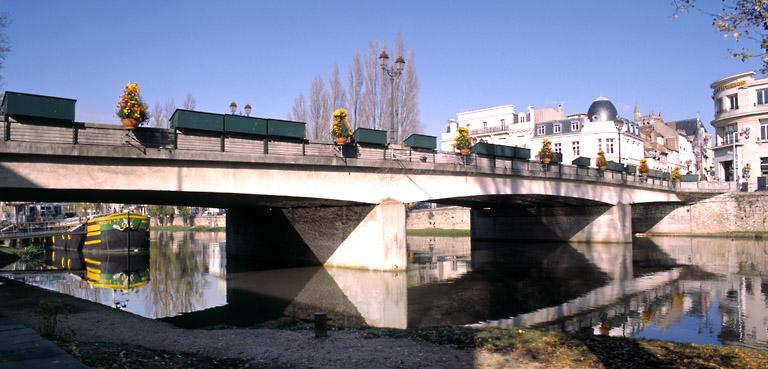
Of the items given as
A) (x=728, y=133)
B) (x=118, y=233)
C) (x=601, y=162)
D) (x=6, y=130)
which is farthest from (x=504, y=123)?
(x=6, y=130)

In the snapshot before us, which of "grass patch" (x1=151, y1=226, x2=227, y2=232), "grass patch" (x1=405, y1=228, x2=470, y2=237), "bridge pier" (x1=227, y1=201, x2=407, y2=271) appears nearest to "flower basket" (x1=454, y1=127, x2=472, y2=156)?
"bridge pier" (x1=227, y1=201, x2=407, y2=271)

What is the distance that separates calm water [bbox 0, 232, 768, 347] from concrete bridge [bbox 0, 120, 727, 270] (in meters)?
2.81

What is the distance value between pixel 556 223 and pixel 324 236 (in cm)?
2972

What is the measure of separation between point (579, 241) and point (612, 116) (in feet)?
152

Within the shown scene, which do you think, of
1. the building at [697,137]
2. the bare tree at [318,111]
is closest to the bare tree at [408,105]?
the bare tree at [318,111]

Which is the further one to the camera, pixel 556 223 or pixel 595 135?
pixel 595 135

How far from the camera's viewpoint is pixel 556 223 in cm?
5309

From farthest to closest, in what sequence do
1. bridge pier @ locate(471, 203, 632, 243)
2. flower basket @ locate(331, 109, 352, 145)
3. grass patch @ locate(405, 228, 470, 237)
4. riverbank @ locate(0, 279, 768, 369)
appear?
grass patch @ locate(405, 228, 470, 237)
bridge pier @ locate(471, 203, 632, 243)
flower basket @ locate(331, 109, 352, 145)
riverbank @ locate(0, 279, 768, 369)

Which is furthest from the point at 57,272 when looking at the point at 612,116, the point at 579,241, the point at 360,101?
the point at 612,116

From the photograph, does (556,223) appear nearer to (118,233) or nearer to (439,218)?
(439,218)

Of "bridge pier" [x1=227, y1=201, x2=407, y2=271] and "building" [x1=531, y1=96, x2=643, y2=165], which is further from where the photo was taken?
"building" [x1=531, y1=96, x2=643, y2=165]

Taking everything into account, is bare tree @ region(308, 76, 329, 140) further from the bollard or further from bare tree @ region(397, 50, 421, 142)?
the bollard

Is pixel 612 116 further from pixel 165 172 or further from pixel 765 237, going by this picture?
pixel 165 172

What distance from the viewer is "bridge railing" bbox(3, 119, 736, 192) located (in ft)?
64.7
